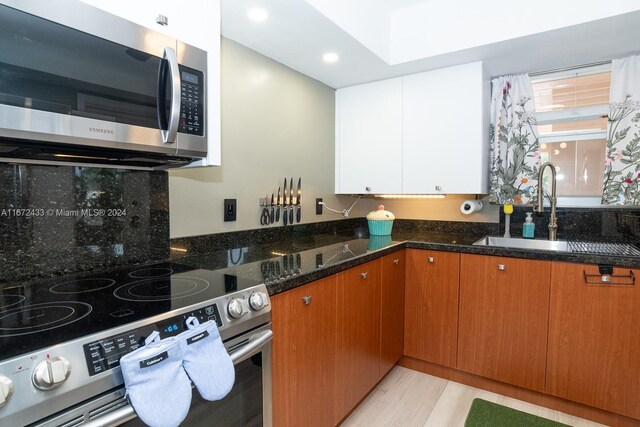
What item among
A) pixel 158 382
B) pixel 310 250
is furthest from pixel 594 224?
pixel 158 382

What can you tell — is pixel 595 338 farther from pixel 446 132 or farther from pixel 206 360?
pixel 206 360

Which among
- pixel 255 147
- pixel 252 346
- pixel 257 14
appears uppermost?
pixel 257 14

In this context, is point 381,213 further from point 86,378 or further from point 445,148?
point 86,378

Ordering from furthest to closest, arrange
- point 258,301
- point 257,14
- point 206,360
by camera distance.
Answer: point 257,14 < point 258,301 < point 206,360

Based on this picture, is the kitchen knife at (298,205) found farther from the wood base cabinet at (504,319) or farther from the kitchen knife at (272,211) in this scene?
the wood base cabinet at (504,319)

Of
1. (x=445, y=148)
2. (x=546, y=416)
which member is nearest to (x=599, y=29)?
(x=445, y=148)

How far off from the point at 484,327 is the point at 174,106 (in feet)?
6.53

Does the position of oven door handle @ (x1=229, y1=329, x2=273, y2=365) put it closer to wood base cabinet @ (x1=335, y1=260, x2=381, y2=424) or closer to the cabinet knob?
wood base cabinet @ (x1=335, y1=260, x2=381, y2=424)

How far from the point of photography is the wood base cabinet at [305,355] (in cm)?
129

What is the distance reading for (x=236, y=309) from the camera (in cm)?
105

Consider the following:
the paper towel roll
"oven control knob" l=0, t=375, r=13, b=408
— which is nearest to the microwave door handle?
"oven control knob" l=0, t=375, r=13, b=408

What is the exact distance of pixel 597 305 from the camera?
5.74 feet

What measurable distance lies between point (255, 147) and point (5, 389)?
5.36 feet

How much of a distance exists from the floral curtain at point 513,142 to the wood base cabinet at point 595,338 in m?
0.74
